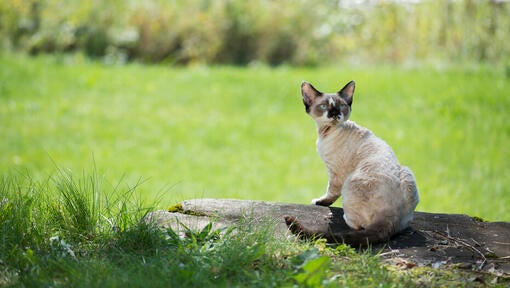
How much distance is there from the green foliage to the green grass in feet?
3.18

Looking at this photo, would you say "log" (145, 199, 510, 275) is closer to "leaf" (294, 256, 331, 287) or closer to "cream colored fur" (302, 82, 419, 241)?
"cream colored fur" (302, 82, 419, 241)

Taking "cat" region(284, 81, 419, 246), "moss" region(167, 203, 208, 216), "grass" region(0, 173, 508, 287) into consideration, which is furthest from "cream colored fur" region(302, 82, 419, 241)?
"moss" region(167, 203, 208, 216)

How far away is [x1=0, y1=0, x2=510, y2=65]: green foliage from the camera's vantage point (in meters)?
13.5

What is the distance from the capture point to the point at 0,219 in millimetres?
4121

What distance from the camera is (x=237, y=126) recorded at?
Answer: 10.5m

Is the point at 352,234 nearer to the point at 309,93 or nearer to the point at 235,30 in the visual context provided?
the point at 309,93

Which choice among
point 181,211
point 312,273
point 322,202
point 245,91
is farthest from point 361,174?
point 245,91

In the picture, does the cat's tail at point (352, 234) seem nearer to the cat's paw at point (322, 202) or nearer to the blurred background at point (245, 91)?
the cat's paw at point (322, 202)

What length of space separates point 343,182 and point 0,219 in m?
2.18

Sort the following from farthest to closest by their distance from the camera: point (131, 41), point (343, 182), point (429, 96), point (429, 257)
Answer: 1. point (131, 41)
2. point (429, 96)
3. point (343, 182)
4. point (429, 257)

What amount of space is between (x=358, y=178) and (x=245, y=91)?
769 centimetres

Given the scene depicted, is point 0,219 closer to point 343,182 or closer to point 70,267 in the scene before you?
point 70,267

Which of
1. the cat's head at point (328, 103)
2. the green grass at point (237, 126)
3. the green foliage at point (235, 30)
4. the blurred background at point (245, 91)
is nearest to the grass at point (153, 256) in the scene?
the cat's head at point (328, 103)

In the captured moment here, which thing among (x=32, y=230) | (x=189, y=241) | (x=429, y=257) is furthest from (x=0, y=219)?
(x=429, y=257)
